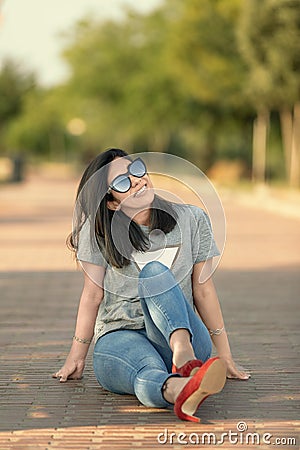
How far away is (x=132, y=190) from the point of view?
5.67 meters

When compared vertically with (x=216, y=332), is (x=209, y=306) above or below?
above

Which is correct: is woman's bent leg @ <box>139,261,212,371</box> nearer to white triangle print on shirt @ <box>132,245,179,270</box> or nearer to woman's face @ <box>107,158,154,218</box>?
white triangle print on shirt @ <box>132,245,179,270</box>

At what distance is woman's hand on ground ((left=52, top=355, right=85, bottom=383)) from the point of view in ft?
19.8

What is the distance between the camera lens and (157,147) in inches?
2857

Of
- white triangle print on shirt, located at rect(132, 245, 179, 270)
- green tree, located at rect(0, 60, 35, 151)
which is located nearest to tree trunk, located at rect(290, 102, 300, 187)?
white triangle print on shirt, located at rect(132, 245, 179, 270)

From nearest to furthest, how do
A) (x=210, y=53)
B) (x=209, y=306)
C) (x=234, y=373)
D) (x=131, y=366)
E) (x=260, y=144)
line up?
(x=131, y=366), (x=209, y=306), (x=234, y=373), (x=210, y=53), (x=260, y=144)

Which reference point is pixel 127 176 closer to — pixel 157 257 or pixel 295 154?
pixel 157 257

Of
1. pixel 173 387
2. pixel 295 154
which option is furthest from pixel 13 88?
pixel 173 387

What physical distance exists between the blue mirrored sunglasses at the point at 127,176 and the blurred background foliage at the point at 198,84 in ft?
97.2

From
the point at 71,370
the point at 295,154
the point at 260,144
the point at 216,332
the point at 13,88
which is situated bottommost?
the point at 13,88

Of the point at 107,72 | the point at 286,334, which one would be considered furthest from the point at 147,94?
the point at 286,334

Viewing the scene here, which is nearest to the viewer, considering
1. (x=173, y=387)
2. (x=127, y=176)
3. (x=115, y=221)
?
(x=173, y=387)

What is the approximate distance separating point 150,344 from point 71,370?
2.15 ft

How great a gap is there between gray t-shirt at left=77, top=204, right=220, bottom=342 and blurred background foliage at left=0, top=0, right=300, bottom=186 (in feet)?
96.7
